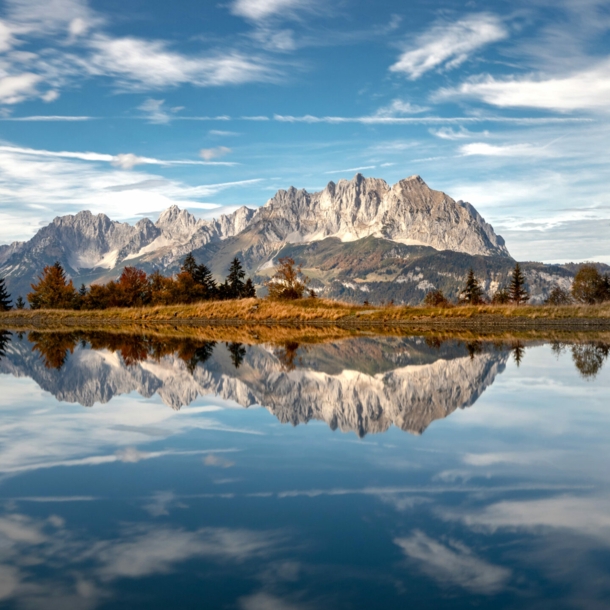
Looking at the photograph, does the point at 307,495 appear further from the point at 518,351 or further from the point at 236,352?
the point at 518,351

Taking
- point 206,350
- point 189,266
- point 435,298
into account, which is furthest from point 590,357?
point 189,266

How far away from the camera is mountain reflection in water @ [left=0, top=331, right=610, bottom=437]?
16203mm

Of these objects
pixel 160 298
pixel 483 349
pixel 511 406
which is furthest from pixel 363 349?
pixel 160 298

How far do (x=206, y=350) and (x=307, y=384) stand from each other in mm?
13615

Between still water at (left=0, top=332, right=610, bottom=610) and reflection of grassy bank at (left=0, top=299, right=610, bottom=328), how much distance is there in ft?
125

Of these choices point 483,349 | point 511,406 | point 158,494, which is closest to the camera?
point 158,494

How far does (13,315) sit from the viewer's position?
3093 inches

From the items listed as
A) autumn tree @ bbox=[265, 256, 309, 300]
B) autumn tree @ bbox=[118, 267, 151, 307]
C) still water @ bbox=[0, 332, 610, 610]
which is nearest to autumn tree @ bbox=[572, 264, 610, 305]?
autumn tree @ bbox=[265, 256, 309, 300]

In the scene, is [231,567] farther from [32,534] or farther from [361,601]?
[32,534]

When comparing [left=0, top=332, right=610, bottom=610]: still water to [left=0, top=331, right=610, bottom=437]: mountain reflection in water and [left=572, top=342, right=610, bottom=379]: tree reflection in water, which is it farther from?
[left=572, top=342, right=610, bottom=379]: tree reflection in water

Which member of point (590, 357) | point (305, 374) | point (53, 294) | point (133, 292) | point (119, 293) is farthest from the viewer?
point (119, 293)

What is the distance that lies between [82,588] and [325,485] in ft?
13.6

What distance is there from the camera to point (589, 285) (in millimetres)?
121062

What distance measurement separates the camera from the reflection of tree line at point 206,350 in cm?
2645
